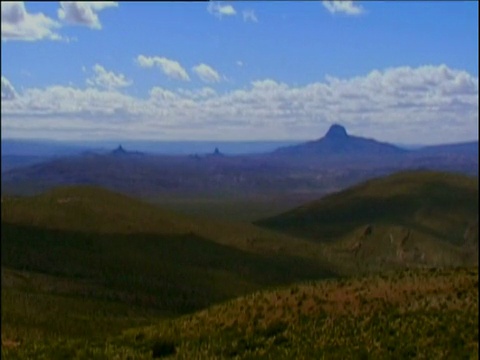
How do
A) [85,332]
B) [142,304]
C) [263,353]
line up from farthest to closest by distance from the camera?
[142,304] → [85,332] → [263,353]

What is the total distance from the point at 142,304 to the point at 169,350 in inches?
5105

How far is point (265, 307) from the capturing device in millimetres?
34312

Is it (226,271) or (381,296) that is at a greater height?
(381,296)

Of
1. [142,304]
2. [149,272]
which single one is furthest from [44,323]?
[149,272]

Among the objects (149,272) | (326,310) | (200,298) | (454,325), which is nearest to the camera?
(454,325)

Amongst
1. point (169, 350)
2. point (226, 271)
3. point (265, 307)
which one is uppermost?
point (169, 350)

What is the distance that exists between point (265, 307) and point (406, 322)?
13865 mm

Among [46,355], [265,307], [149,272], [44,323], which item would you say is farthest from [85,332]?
[149,272]

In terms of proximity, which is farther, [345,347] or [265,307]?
[265,307]

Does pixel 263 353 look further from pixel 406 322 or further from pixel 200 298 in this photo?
pixel 200 298

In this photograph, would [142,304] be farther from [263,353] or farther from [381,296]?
[263,353]

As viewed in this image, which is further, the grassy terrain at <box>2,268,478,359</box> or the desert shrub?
the desert shrub

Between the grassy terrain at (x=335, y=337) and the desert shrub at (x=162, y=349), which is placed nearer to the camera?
the grassy terrain at (x=335, y=337)

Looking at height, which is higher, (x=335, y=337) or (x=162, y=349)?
(x=335, y=337)
